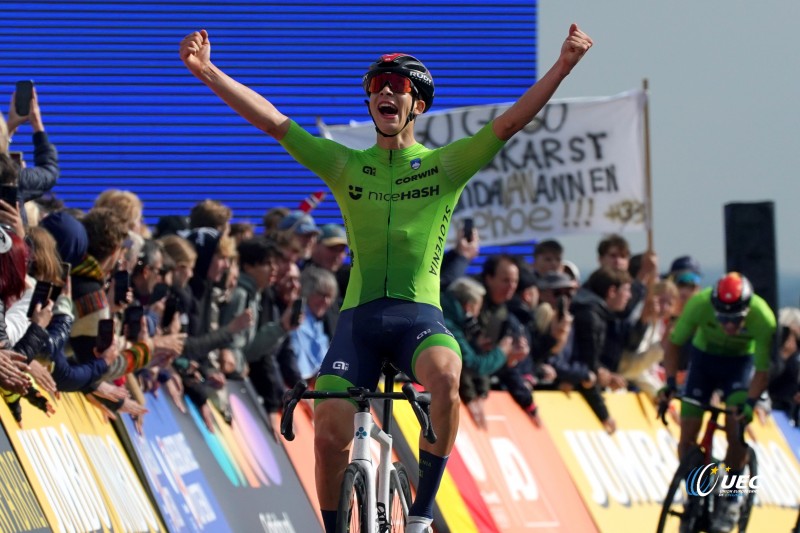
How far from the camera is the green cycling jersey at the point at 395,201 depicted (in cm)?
774

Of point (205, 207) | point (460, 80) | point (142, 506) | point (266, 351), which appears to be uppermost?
point (460, 80)

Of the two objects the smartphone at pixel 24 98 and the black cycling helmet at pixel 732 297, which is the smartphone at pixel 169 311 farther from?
the black cycling helmet at pixel 732 297

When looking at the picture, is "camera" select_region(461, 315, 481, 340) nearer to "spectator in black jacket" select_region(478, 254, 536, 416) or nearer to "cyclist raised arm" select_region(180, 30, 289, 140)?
"spectator in black jacket" select_region(478, 254, 536, 416)

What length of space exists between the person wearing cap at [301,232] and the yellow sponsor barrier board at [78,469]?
339 cm

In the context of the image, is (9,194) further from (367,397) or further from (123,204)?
(367,397)

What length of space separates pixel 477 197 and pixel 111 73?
919 cm

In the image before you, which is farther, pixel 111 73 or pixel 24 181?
pixel 111 73

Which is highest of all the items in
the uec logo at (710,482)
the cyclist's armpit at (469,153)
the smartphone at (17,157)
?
the smartphone at (17,157)

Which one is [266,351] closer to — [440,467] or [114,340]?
[114,340]

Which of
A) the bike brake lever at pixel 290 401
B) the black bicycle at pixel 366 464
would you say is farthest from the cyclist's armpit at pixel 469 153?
the bike brake lever at pixel 290 401

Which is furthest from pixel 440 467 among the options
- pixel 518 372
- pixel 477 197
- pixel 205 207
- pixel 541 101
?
pixel 477 197

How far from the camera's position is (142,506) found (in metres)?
9.89

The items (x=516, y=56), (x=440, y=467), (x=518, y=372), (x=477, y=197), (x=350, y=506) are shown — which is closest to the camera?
(x=350, y=506)

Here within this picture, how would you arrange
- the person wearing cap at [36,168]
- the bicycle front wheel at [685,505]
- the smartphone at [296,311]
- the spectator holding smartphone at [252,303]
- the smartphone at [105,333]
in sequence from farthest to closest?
the bicycle front wheel at [685,505]
the spectator holding smartphone at [252,303]
the smartphone at [296,311]
the smartphone at [105,333]
the person wearing cap at [36,168]
